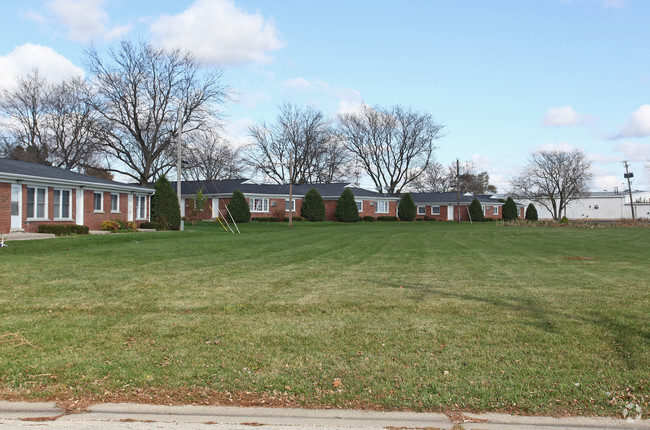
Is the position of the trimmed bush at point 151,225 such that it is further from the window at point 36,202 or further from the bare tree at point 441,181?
the bare tree at point 441,181

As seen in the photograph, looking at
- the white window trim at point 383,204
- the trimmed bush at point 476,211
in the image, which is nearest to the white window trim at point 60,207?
the white window trim at point 383,204

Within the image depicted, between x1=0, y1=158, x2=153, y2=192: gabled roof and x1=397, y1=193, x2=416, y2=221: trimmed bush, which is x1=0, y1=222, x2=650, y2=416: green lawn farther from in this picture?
x1=397, y1=193, x2=416, y2=221: trimmed bush

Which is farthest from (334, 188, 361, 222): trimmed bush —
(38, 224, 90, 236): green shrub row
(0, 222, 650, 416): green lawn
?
(0, 222, 650, 416): green lawn

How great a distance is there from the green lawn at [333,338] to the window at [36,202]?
582 inches

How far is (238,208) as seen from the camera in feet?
150

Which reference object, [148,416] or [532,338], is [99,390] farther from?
[532,338]

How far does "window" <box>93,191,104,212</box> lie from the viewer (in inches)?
1150

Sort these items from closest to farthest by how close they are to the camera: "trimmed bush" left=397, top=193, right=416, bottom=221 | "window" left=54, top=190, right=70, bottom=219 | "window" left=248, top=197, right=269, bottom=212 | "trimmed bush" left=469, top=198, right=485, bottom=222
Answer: "window" left=54, top=190, right=70, bottom=219
"window" left=248, top=197, right=269, bottom=212
"trimmed bush" left=397, top=193, right=416, bottom=221
"trimmed bush" left=469, top=198, right=485, bottom=222

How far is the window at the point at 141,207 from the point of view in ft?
111

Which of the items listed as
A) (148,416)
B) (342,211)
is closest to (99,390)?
(148,416)

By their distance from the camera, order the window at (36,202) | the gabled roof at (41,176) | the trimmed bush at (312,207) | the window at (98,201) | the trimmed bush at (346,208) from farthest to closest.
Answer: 1. the trimmed bush at (346,208)
2. the trimmed bush at (312,207)
3. the window at (98,201)
4. the window at (36,202)
5. the gabled roof at (41,176)

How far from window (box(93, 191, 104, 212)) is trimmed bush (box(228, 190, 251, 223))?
1634 centimetres

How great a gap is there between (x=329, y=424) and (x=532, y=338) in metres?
3.07

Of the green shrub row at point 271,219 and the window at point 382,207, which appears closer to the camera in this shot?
the green shrub row at point 271,219
